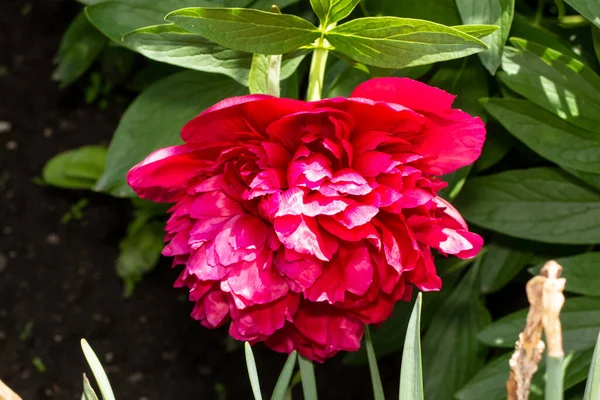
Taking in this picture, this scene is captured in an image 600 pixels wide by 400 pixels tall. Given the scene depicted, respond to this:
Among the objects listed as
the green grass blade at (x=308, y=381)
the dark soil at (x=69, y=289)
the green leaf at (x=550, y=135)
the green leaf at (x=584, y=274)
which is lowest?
the dark soil at (x=69, y=289)

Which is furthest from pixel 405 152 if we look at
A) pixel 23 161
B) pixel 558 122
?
pixel 23 161

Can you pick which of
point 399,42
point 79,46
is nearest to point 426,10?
point 399,42

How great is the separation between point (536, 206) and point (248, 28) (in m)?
0.35

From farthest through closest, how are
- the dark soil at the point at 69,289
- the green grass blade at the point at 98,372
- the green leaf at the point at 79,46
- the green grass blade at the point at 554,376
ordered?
1. the dark soil at the point at 69,289
2. the green leaf at the point at 79,46
3. the green grass blade at the point at 98,372
4. the green grass blade at the point at 554,376

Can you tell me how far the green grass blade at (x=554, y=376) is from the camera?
1.00 feet

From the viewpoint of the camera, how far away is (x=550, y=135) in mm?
646

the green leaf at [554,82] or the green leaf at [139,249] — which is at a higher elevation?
the green leaf at [554,82]

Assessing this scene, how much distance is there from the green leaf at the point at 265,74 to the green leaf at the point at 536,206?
0.92 ft

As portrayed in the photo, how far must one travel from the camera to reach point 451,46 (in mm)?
447

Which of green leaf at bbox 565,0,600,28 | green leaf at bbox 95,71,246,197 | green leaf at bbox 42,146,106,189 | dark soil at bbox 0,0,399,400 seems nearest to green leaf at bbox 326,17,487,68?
green leaf at bbox 565,0,600,28

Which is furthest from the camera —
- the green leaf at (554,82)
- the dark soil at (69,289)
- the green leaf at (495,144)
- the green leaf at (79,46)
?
the dark soil at (69,289)

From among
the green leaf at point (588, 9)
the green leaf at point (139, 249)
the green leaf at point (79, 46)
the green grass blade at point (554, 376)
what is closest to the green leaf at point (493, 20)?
the green leaf at point (588, 9)

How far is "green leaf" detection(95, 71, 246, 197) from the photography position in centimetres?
71

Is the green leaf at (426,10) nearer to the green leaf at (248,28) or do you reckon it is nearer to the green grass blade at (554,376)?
the green leaf at (248,28)
